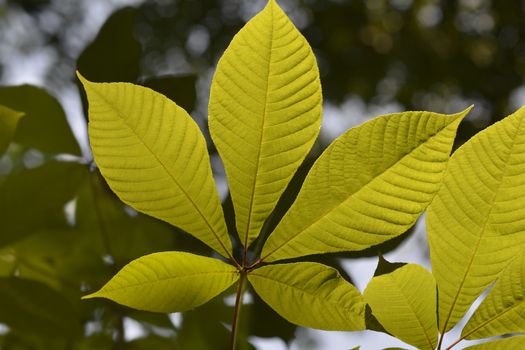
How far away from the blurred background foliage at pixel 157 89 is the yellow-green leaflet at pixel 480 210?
0.81ft

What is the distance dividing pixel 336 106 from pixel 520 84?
0.70 meters

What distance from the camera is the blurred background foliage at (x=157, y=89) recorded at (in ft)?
2.73

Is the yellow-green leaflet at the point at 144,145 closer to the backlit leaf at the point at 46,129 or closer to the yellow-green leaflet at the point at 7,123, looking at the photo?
the yellow-green leaflet at the point at 7,123

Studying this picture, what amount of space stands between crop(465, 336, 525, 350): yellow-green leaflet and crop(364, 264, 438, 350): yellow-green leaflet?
0.11 ft

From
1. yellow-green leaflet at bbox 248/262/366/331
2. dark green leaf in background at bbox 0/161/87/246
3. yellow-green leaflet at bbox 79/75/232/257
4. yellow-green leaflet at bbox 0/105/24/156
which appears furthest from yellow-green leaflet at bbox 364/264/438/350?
dark green leaf in background at bbox 0/161/87/246

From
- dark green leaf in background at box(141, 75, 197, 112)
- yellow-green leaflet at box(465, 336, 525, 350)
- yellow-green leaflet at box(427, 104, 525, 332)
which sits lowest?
yellow-green leaflet at box(465, 336, 525, 350)

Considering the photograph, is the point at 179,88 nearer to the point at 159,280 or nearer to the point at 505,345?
the point at 159,280

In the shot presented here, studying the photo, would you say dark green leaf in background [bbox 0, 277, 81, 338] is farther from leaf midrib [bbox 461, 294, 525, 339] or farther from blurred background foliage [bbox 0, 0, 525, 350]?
leaf midrib [bbox 461, 294, 525, 339]

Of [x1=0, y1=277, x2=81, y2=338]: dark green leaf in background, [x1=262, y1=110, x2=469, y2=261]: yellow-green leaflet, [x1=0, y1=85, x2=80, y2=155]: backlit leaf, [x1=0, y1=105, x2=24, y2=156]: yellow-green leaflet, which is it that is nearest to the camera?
[x1=262, y1=110, x2=469, y2=261]: yellow-green leaflet

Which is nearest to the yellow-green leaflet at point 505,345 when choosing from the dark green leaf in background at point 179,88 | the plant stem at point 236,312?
the plant stem at point 236,312

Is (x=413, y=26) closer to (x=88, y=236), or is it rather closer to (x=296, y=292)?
(x=88, y=236)

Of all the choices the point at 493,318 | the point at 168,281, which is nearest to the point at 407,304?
the point at 493,318

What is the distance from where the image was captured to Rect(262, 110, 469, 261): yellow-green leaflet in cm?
46

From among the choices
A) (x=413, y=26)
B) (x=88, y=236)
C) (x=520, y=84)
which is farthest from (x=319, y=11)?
(x=88, y=236)
